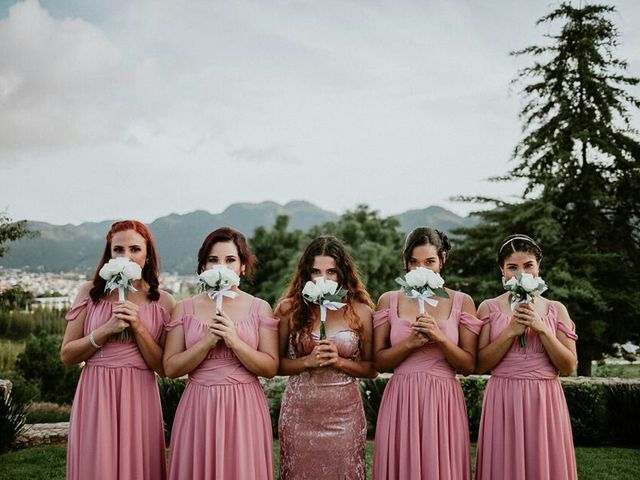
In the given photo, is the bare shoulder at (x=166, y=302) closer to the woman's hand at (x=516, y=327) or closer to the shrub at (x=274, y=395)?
the woman's hand at (x=516, y=327)

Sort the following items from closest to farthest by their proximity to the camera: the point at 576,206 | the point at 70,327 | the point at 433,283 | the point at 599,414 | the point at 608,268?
the point at 433,283, the point at 70,327, the point at 599,414, the point at 608,268, the point at 576,206

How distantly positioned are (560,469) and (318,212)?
315 feet

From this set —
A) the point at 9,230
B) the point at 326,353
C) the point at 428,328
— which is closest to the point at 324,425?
the point at 326,353

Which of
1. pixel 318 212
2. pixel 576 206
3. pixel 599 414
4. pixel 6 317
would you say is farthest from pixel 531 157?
pixel 318 212

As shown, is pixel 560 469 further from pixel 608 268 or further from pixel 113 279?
pixel 608 268

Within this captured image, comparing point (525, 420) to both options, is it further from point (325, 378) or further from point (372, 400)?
point (372, 400)

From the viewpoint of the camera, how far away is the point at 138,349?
179 inches

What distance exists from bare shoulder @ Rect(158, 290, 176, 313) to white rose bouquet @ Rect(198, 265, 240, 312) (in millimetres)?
624

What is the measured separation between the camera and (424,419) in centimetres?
439

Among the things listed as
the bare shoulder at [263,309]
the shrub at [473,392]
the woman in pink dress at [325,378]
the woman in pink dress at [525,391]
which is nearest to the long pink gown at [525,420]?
the woman in pink dress at [525,391]

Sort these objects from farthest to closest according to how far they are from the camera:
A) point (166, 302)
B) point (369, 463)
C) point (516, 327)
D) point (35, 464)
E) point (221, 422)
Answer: point (369, 463) < point (35, 464) < point (166, 302) < point (516, 327) < point (221, 422)

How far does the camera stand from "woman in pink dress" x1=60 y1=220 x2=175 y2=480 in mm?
4348

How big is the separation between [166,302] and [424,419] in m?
2.24

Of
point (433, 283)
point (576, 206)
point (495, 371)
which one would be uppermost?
point (576, 206)
